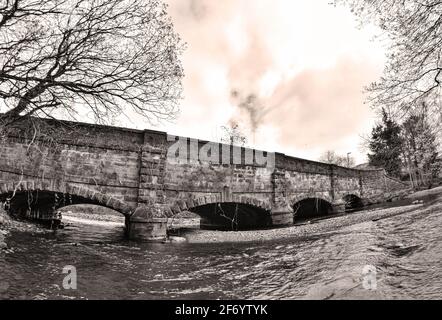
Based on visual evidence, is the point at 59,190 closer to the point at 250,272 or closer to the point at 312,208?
the point at 250,272

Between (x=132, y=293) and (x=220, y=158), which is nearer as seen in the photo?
(x=132, y=293)

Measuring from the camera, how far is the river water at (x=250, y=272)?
2.93m

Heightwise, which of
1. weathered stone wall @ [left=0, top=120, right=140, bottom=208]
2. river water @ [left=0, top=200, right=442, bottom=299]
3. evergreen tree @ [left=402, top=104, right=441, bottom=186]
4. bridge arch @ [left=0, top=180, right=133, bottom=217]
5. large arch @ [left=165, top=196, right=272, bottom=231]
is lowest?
river water @ [left=0, top=200, right=442, bottom=299]

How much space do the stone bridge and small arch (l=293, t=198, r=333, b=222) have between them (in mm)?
2756

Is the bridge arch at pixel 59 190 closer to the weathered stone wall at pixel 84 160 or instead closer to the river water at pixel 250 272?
the weathered stone wall at pixel 84 160

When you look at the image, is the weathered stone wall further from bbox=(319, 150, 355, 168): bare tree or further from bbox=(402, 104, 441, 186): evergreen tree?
bbox=(319, 150, 355, 168): bare tree

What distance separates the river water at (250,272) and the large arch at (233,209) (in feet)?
12.8

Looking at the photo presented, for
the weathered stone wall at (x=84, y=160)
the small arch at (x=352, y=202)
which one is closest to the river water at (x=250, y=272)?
the weathered stone wall at (x=84, y=160)

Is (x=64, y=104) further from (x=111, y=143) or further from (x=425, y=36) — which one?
(x=425, y=36)

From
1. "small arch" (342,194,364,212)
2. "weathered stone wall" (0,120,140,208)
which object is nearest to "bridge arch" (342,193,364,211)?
"small arch" (342,194,364,212)

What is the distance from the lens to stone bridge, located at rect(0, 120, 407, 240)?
317 inches
